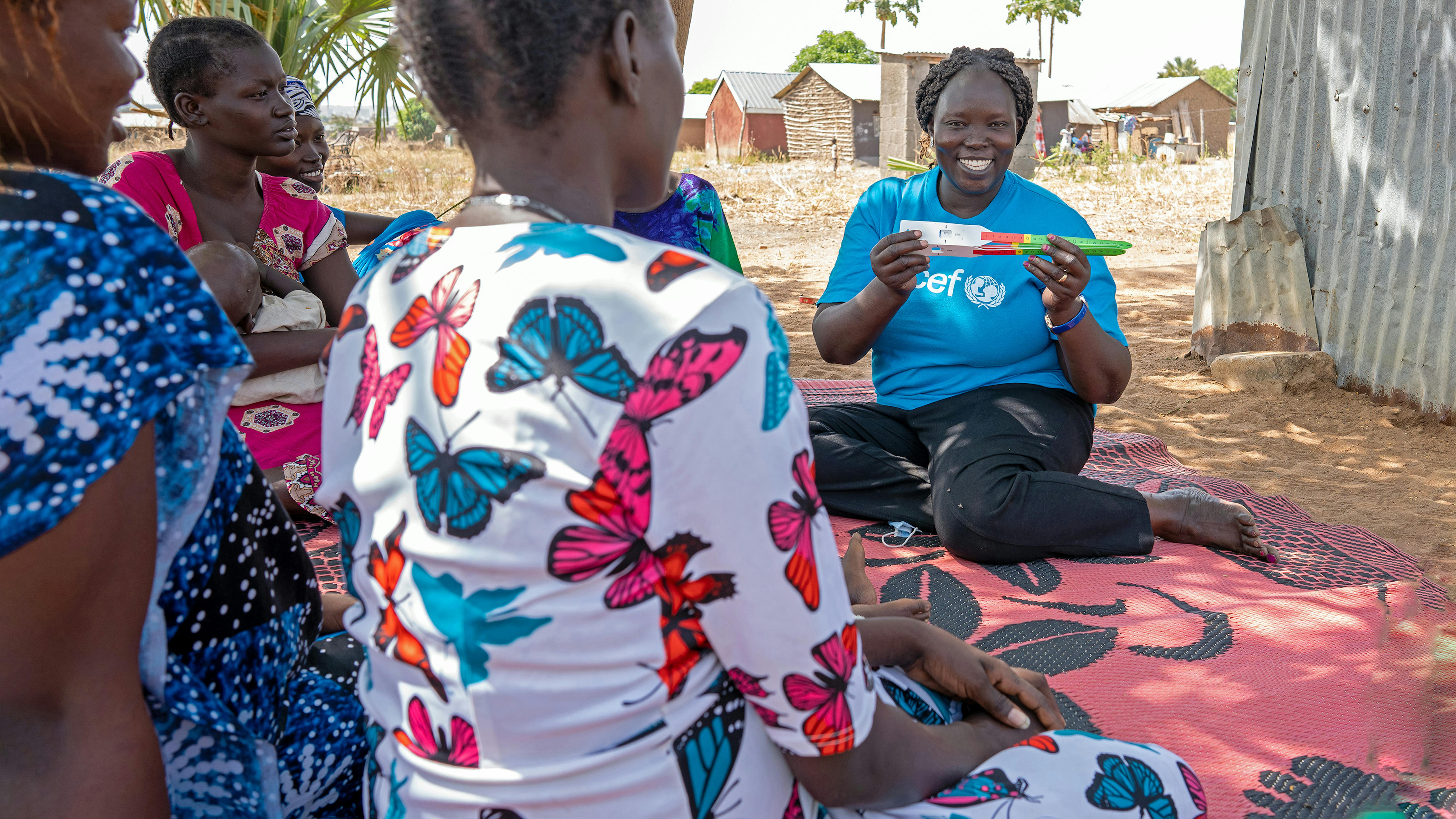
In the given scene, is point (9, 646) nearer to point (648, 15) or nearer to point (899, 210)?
point (648, 15)

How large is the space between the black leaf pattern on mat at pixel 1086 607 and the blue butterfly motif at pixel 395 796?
2.06m

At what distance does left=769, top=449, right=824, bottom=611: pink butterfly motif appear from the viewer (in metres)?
0.95

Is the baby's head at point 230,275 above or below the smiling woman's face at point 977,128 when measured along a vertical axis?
below

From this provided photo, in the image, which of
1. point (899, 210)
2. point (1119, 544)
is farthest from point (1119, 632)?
point (899, 210)

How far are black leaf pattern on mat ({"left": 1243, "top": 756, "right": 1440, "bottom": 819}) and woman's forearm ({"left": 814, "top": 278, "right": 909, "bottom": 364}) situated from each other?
1655 millimetres

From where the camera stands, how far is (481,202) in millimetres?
1109

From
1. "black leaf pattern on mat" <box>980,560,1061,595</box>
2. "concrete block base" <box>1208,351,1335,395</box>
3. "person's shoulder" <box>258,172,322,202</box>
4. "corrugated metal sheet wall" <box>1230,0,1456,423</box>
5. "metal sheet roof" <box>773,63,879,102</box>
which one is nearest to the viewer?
"black leaf pattern on mat" <box>980,560,1061,595</box>

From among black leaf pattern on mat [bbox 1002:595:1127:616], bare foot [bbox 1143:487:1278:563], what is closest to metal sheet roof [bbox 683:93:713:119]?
bare foot [bbox 1143:487:1278:563]

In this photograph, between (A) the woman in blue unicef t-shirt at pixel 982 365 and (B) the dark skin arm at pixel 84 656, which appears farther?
(A) the woman in blue unicef t-shirt at pixel 982 365

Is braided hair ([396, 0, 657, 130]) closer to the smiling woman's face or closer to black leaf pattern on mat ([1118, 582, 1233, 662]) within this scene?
black leaf pattern on mat ([1118, 582, 1233, 662])

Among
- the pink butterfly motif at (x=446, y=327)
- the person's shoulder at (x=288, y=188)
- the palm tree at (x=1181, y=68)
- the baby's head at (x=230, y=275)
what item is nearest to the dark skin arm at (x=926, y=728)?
the pink butterfly motif at (x=446, y=327)

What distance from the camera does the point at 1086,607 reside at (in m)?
2.79

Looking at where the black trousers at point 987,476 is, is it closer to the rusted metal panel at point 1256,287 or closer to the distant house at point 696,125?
the rusted metal panel at point 1256,287

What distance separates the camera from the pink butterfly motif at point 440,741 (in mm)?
1011
